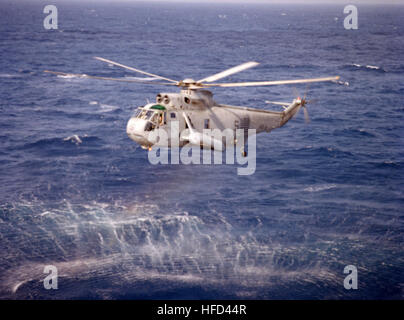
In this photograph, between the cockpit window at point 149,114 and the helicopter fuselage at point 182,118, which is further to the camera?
the cockpit window at point 149,114

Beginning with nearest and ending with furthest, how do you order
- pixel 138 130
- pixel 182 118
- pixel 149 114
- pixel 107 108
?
pixel 138 130 < pixel 149 114 < pixel 182 118 < pixel 107 108

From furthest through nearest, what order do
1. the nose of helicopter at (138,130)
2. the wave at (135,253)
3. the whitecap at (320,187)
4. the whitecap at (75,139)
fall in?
the whitecap at (75,139) → the whitecap at (320,187) → the wave at (135,253) → the nose of helicopter at (138,130)

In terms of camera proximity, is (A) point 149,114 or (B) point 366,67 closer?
(A) point 149,114

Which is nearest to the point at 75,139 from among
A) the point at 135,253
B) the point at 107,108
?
the point at 107,108

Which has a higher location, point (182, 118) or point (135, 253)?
point (182, 118)

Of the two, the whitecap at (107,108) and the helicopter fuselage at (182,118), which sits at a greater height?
the helicopter fuselage at (182,118)

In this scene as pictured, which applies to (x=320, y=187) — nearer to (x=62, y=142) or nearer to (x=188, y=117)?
(x=188, y=117)

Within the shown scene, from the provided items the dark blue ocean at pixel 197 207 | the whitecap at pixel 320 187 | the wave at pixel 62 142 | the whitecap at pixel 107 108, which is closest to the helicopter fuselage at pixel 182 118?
the dark blue ocean at pixel 197 207

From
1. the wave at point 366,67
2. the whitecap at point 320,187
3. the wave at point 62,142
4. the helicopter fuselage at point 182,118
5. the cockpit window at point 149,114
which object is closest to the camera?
the helicopter fuselage at point 182,118

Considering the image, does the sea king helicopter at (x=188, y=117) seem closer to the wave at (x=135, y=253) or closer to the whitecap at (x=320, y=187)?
the wave at (x=135, y=253)
